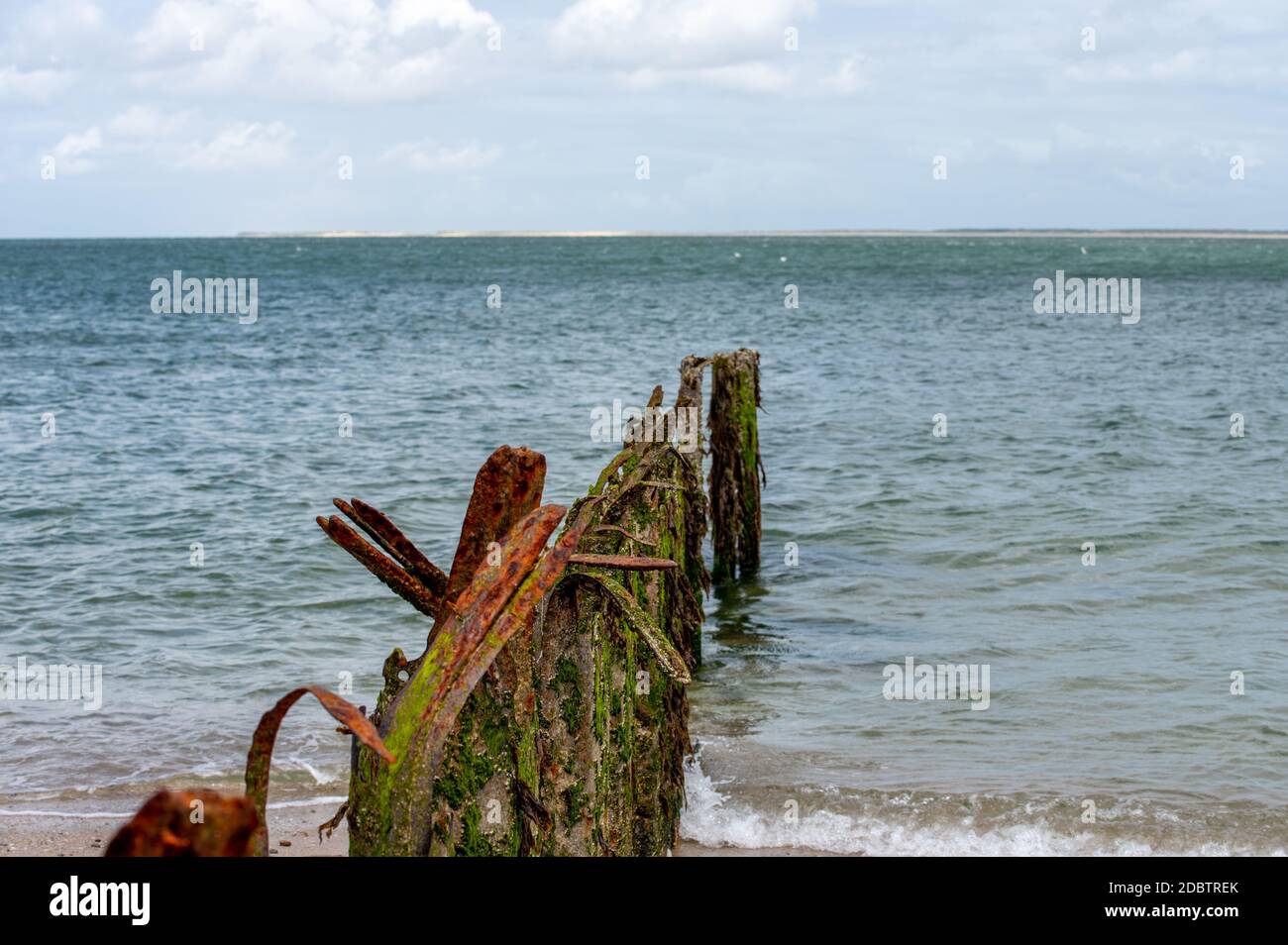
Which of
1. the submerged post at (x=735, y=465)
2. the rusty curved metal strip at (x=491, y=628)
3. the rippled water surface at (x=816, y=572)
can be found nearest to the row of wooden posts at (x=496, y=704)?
the rusty curved metal strip at (x=491, y=628)

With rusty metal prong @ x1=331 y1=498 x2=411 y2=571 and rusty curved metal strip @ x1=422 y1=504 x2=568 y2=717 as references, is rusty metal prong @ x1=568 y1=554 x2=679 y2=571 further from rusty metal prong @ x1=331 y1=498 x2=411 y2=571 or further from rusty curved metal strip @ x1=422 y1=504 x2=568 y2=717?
rusty metal prong @ x1=331 y1=498 x2=411 y2=571

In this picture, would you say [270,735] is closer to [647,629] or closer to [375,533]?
[375,533]

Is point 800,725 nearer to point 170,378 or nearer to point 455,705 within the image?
point 455,705

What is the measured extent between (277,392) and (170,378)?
395 cm

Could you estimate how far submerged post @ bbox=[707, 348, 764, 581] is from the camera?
13094mm

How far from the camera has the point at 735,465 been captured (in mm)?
13422

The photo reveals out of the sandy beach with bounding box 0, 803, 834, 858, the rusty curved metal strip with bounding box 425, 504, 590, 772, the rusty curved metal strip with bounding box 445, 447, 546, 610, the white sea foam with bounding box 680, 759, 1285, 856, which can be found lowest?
the white sea foam with bounding box 680, 759, 1285, 856

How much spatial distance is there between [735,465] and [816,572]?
1699mm

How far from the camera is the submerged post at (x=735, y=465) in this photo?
43.0 ft

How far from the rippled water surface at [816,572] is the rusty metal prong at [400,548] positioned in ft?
13.5

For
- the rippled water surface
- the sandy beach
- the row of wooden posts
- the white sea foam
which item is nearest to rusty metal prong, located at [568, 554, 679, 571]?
the row of wooden posts

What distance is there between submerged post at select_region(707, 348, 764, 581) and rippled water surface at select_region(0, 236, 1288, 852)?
1.68 feet

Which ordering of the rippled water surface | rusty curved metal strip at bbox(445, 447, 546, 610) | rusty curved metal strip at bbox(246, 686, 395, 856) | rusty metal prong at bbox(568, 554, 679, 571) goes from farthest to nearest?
→ the rippled water surface → rusty metal prong at bbox(568, 554, 679, 571) → rusty curved metal strip at bbox(445, 447, 546, 610) → rusty curved metal strip at bbox(246, 686, 395, 856)

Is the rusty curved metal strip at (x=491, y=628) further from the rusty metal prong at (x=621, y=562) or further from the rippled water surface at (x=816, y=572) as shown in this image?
the rippled water surface at (x=816, y=572)
